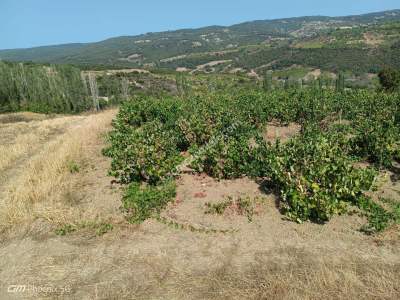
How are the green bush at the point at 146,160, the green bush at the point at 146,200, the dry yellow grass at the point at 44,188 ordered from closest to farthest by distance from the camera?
the green bush at the point at 146,200
the dry yellow grass at the point at 44,188
the green bush at the point at 146,160

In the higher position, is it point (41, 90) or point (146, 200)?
point (146, 200)

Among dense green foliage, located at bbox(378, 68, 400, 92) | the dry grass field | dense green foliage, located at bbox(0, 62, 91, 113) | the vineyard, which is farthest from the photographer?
dense green foliage, located at bbox(378, 68, 400, 92)

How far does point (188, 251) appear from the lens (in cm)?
736

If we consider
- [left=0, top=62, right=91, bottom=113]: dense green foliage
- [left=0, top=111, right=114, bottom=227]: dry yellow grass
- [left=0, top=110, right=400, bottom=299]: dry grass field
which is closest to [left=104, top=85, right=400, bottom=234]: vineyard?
[left=0, top=110, right=400, bottom=299]: dry grass field

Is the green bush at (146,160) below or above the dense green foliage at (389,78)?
above

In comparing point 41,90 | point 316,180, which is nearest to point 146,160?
point 316,180

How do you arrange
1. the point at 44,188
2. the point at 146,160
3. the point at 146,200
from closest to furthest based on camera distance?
the point at 146,200, the point at 146,160, the point at 44,188

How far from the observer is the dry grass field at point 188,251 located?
6.17 meters

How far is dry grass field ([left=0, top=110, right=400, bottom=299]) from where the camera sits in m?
6.17

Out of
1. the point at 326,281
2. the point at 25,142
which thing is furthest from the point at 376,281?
the point at 25,142

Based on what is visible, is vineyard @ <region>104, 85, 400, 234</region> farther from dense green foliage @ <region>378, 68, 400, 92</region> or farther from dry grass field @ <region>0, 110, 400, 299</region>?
Result: dense green foliage @ <region>378, 68, 400, 92</region>

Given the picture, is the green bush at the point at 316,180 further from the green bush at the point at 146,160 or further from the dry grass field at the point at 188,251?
the green bush at the point at 146,160

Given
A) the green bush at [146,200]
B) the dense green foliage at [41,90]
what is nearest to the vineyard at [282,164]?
the green bush at [146,200]

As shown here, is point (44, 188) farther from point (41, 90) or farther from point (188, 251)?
point (41, 90)
